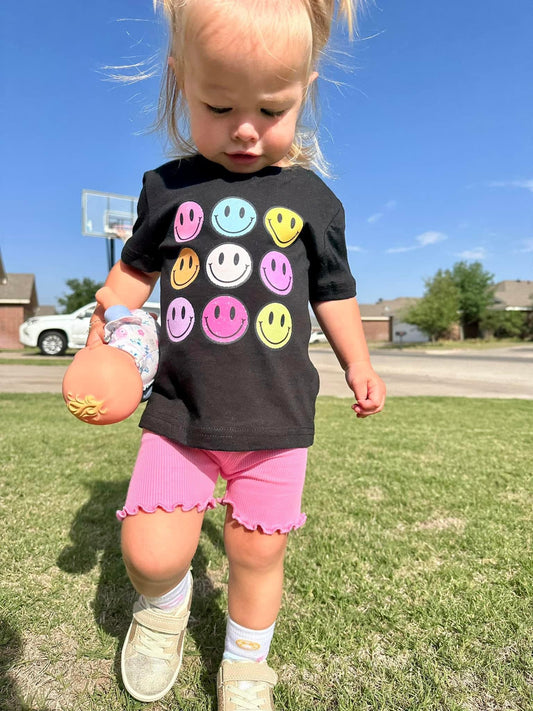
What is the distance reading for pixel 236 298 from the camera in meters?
1.38

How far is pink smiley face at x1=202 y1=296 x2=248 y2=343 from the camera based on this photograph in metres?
1.36

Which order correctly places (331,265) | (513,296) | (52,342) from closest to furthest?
(331,265)
(52,342)
(513,296)

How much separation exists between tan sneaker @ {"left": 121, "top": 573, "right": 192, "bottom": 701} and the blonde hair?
1350 millimetres

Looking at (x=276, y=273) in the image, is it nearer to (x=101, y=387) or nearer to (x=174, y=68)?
(x=101, y=387)

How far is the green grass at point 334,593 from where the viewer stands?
4.66 ft

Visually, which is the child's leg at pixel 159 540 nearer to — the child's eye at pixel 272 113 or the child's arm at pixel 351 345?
the child's arm at pixel 351 345

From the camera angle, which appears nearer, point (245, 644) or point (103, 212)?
point (245, 644)

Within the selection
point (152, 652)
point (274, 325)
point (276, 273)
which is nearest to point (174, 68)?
point (276, 273)

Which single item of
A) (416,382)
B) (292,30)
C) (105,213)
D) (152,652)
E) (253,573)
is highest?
(105,213)

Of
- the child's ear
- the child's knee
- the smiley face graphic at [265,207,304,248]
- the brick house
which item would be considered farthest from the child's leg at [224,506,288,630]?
the brick house

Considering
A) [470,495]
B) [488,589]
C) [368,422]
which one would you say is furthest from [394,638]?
[368,422]

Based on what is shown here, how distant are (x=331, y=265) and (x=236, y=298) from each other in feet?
1.12

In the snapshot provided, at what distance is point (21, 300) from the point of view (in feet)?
94.7

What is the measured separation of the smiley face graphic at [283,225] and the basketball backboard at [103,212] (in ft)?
64.3
